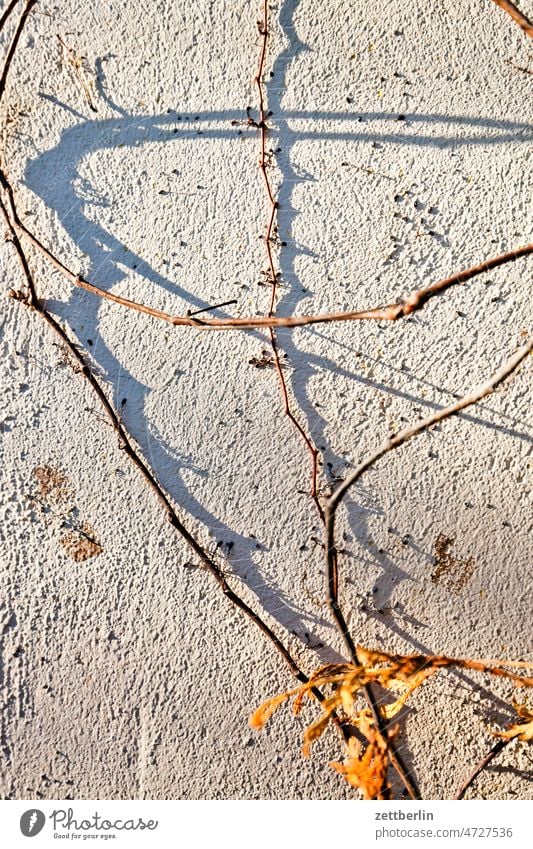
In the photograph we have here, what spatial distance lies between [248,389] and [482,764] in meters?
0.87

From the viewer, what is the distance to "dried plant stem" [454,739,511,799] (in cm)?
142

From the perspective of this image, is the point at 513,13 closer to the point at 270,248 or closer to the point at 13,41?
the point at 270,248

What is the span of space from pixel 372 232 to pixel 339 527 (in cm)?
61

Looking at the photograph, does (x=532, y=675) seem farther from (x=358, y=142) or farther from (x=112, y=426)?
(x=358, y=142)

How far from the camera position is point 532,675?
142cm

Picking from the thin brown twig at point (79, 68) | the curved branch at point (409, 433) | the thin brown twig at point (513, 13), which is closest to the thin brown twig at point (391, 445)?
the curved branch at point (409, 433)

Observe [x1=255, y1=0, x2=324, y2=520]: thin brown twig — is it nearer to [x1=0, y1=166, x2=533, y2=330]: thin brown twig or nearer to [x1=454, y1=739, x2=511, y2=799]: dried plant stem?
[x1=0, y1=166, x2=533, y2=330]: thin brown twig

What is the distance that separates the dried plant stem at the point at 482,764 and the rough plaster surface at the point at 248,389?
0.02 m

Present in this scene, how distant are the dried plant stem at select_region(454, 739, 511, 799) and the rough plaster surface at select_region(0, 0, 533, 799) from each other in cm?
2

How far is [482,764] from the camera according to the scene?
1427mm

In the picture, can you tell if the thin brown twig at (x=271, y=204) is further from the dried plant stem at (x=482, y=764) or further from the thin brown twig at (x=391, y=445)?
the dried plant stem at (x=482, y=764)

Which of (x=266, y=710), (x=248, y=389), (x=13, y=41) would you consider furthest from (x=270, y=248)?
(x=266, y=710)

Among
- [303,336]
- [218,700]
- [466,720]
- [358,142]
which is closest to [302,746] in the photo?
[218,700]

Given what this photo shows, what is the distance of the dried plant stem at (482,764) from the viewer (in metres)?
1.42
